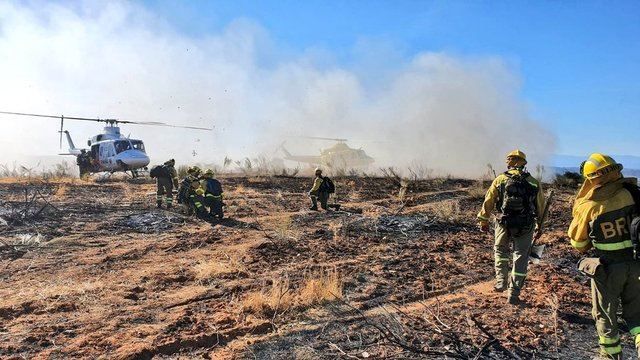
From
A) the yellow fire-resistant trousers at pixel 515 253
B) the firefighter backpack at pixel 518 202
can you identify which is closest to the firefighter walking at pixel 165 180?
the yellow fire-resistant trousers at pixel 515 253

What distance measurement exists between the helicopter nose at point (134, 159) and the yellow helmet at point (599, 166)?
64.8 ft

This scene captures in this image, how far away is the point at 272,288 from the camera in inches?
212

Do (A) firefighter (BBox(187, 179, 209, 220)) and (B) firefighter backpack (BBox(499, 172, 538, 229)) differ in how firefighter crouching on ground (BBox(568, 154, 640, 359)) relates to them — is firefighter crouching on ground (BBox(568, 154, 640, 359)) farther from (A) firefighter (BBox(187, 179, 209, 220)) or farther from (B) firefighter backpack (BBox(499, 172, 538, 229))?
(A) firefighter (BBox(187, 179, 209, 220))

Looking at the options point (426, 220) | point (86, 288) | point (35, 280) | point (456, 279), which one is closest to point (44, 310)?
point (86, 288)

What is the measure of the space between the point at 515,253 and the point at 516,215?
0.46m

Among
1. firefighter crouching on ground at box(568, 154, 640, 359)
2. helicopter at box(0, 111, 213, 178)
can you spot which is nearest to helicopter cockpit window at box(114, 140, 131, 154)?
helicopter at box(0, 111, 213, 178)

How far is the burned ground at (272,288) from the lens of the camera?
13.0ft

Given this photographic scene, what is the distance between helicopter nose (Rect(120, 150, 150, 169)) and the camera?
2005cm

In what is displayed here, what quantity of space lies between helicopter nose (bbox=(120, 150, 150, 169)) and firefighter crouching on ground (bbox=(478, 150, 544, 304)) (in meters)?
18.2

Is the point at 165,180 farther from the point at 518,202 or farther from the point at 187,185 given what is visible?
the point at 518,202

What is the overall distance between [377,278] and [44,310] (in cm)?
404

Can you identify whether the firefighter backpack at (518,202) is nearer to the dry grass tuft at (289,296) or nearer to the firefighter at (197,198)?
the dry grass tuft at (289,296)

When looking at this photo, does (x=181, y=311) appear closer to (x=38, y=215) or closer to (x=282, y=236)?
(x=282, y=236)

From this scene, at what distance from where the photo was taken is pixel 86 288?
217 inches
